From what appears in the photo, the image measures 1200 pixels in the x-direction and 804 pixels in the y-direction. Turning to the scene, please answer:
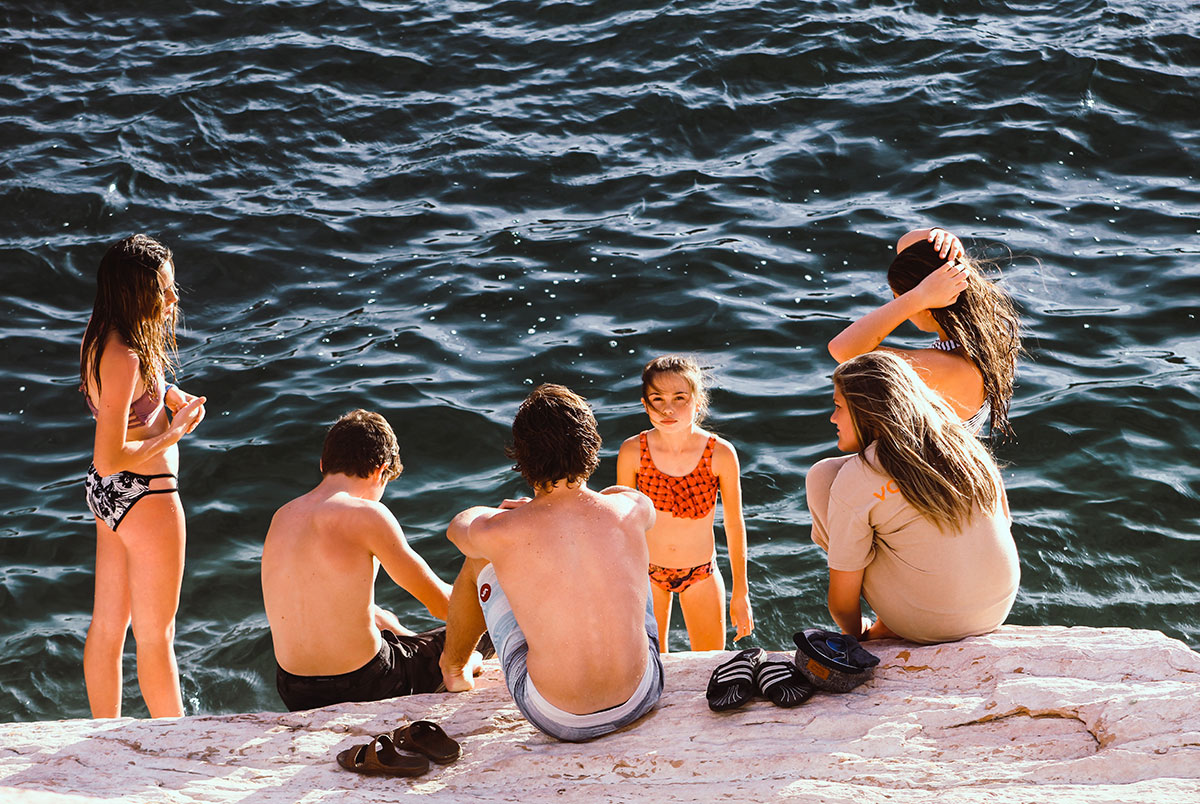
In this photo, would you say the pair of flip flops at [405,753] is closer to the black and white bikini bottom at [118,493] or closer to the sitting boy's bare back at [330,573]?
the sitting boy's bare back at [330,573]

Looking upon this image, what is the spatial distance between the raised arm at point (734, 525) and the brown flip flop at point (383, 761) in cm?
222

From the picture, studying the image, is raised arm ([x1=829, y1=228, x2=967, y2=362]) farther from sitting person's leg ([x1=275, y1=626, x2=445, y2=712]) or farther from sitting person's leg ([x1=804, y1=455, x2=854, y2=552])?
sitting person's leg ([x1=275, y1=626, x2=445, y2=712])

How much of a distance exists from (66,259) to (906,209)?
8.12 metres

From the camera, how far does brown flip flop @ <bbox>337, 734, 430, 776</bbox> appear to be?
143 inches

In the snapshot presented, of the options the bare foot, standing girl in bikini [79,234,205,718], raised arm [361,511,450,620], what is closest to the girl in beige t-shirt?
the bare foot

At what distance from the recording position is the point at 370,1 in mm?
14680

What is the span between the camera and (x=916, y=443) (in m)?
3.94

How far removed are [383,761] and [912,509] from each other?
6.90 ft

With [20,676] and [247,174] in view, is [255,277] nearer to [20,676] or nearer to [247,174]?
[247,174]

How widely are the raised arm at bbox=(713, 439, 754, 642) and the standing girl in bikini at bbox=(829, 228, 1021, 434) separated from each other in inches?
34.8

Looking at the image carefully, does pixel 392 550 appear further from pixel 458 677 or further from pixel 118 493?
pixel 118 493

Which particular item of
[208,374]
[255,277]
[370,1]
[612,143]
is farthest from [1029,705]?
[370,1]

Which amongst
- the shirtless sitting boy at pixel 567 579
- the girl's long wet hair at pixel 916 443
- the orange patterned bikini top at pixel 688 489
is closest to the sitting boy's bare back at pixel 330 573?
the shirtless sitting boy at pixel 567 579

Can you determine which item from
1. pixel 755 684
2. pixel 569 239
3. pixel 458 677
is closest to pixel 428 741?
pixel 458 677
